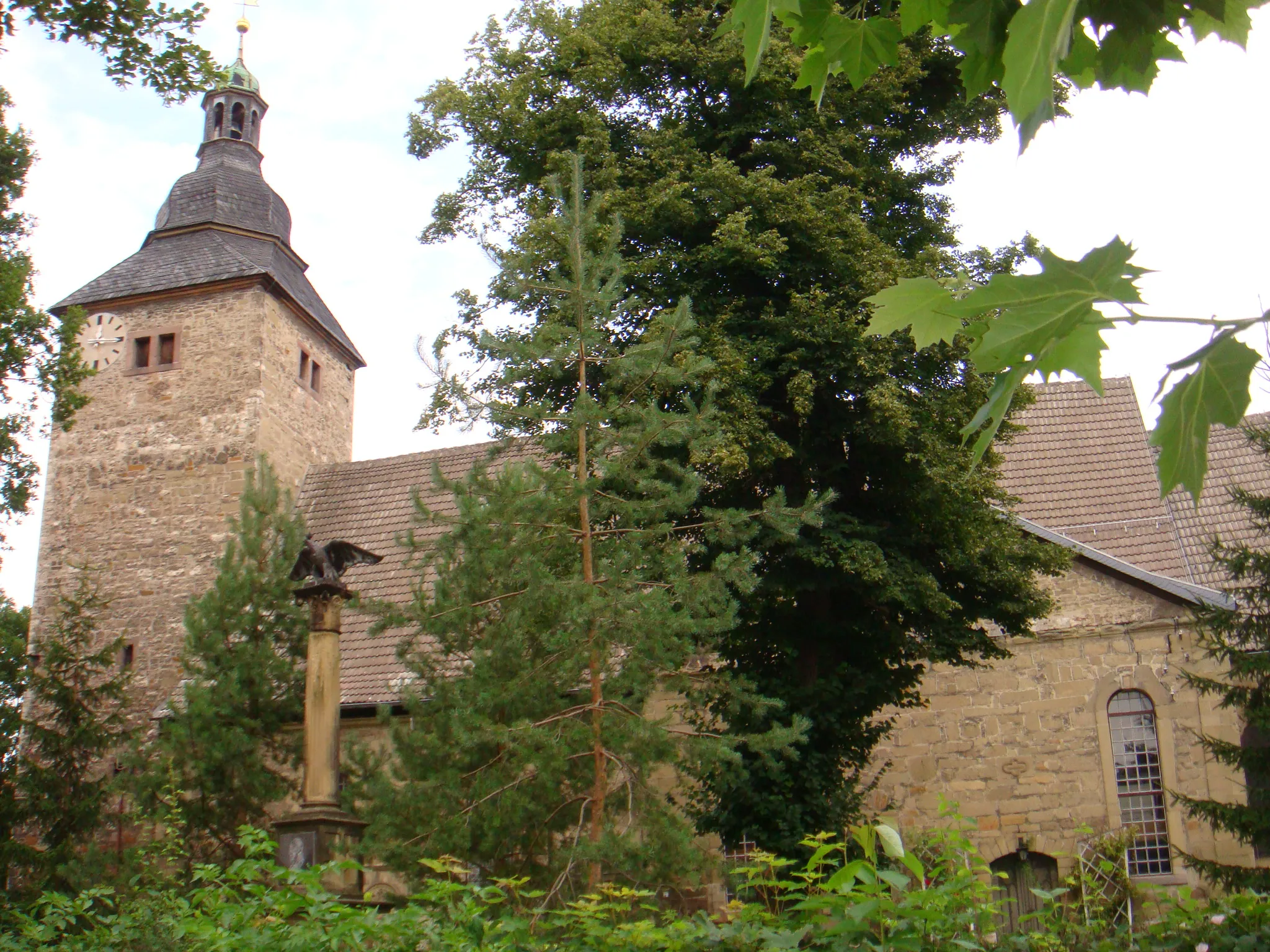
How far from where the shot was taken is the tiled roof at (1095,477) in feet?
57.2

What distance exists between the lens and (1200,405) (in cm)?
158

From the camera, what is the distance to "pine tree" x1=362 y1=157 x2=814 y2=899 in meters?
9.52

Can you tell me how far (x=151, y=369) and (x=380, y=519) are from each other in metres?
5.01

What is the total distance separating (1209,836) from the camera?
15023 mm

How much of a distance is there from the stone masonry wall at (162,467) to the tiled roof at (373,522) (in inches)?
32.5

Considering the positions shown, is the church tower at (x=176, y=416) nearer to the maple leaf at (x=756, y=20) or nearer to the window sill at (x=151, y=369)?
the window sill at (x=151, y=369)

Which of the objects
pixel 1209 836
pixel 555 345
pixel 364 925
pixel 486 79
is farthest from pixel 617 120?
pixel 364 925

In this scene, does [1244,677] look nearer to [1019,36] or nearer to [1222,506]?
[1222,506]

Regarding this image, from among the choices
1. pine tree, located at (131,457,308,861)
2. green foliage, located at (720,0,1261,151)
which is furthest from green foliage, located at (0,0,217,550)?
green foliage, located at (720,0,1261,151)

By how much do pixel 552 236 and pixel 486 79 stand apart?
349 centimetres

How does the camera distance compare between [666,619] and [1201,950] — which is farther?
[666,619]

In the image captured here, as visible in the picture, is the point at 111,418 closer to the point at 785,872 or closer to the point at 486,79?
the point at 486,79

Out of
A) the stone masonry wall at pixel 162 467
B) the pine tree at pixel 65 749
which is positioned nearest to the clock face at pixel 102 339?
the stone masonry wall at pixel 162 467

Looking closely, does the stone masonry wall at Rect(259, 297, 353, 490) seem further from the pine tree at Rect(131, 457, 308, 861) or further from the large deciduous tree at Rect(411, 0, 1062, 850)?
the large deciduous tree at Rect(411, 0, 1062, 850)
